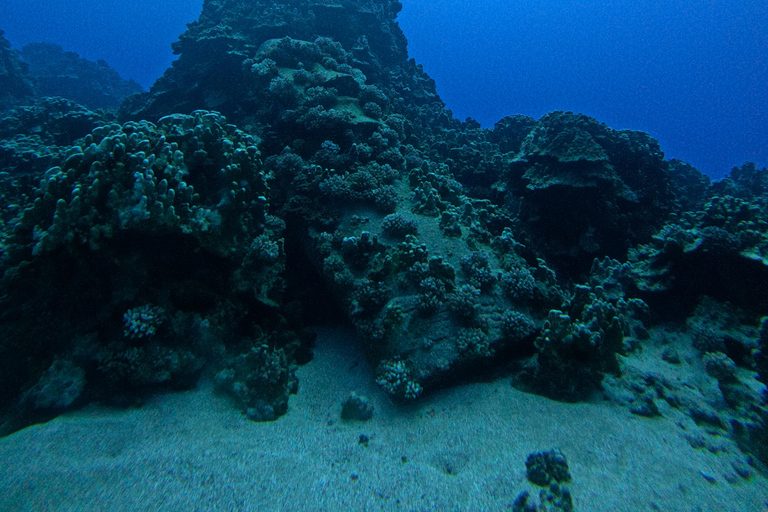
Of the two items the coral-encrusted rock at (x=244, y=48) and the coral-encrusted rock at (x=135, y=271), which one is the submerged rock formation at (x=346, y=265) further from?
the coral-encrusted rock at (x=244, y=48)

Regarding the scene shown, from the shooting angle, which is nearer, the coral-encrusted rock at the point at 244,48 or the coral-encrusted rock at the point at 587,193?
the coral-encrusted rock at the point at 587,193

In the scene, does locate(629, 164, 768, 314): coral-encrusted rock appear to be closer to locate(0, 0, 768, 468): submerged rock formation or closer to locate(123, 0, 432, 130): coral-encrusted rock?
locate(0, 0, 768, 468): submerged rock formation

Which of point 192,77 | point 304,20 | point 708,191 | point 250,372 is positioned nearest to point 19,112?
point 192,77

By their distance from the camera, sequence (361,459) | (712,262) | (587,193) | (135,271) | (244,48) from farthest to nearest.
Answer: (244,48), (587,193), (712,262), (135,271), (361,459)

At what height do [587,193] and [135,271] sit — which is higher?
[587,193]

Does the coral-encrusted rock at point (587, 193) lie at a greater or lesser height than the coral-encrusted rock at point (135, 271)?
greater

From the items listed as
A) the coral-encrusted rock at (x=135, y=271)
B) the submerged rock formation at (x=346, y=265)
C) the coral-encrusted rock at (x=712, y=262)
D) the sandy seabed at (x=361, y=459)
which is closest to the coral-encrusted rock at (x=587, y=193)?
the submerged rock formation at (x=346, y=265)

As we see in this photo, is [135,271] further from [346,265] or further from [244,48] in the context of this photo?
[244,48]

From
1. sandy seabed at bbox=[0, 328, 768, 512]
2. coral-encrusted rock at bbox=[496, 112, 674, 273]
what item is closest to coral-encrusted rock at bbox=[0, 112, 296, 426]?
sandy seabed at bbox=[0, 328, 768, 512]

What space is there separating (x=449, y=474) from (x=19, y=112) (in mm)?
24566

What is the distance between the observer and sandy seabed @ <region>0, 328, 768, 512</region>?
437 centimetres

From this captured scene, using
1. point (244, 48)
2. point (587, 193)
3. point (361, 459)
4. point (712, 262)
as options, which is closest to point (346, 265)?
point (361, 459)

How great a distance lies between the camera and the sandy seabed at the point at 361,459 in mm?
4371

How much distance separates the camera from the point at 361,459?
541 centimetres
